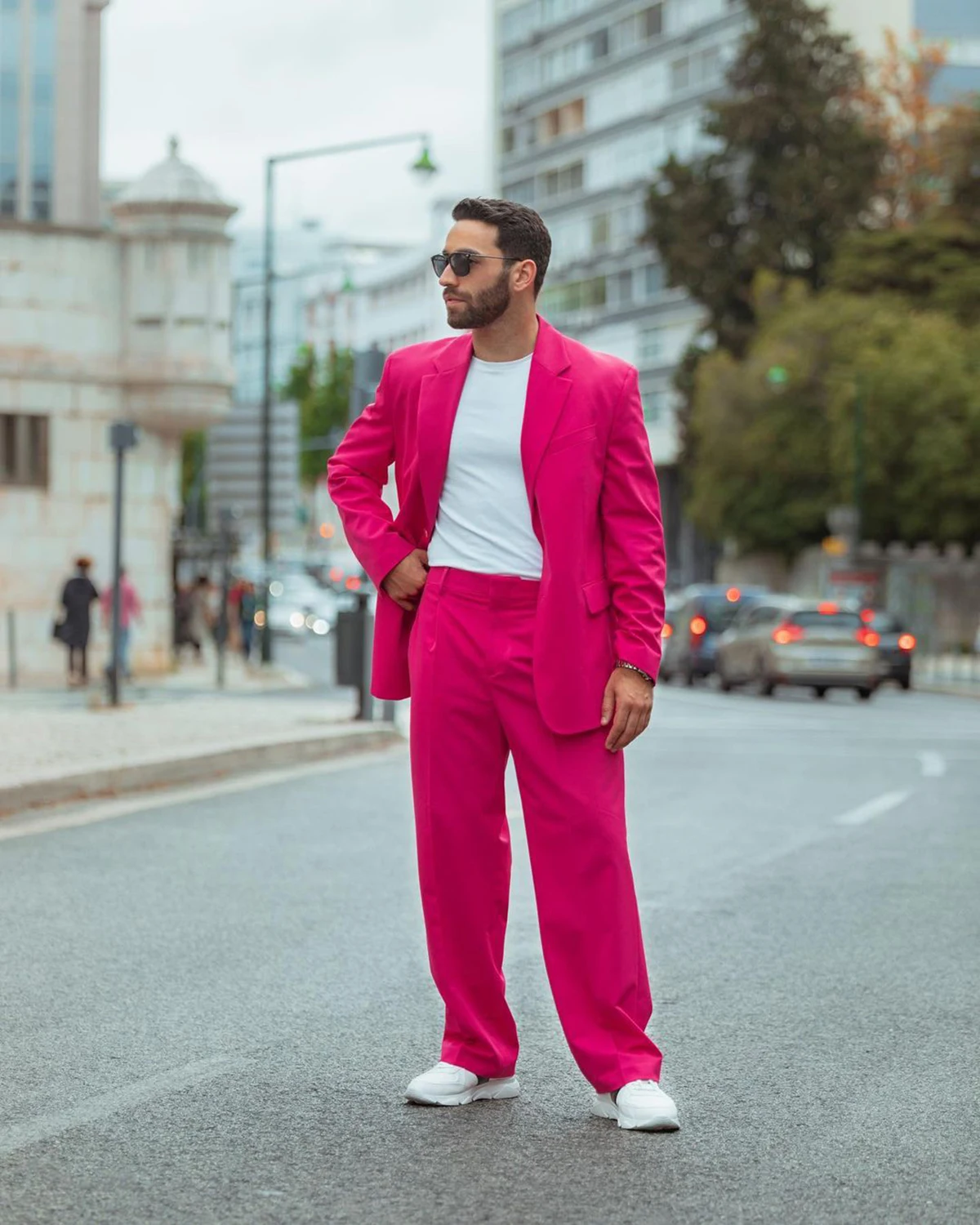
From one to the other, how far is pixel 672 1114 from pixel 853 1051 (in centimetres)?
117

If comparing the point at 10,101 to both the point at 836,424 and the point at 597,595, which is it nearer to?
the point at 836,424

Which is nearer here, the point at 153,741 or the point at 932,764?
the point at 153,741

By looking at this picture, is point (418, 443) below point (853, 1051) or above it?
above

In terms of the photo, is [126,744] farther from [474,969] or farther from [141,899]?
[474,969]

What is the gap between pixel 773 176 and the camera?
66.7 meters

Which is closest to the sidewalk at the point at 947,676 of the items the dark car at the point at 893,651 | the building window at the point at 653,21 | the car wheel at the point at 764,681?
the dark car at the point at 893,651

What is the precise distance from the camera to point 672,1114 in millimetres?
5141

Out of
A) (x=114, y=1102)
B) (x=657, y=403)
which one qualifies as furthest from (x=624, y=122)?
(x=114, y=1102)

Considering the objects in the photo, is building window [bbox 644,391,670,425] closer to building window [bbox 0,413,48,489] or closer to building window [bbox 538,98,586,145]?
building window [bbox 538,98,586,145]

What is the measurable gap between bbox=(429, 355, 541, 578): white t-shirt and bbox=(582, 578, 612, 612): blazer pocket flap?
5.0 inches

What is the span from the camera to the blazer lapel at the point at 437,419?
529 cm

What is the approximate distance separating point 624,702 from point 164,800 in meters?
8.68

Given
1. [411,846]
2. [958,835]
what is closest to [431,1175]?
[411,846]

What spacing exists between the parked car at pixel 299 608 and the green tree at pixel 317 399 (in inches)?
1793
